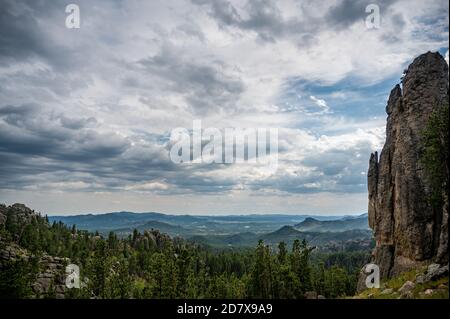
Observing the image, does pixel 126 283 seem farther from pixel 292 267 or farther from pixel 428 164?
pixel 428 164

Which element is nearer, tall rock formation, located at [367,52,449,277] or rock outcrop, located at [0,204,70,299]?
tall rock formation, located at [367,52,449,277]

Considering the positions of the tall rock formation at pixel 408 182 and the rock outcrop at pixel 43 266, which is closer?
the tall rock formation at pixel 408 182

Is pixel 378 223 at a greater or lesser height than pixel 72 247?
greater

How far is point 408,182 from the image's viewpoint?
161 ft

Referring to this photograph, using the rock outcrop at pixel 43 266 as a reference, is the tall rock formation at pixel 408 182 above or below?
above

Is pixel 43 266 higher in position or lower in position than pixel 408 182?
lower

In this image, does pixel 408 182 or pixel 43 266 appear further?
pixel 43 266

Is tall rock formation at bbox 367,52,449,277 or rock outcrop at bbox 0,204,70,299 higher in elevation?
tall rock formation at bbox 367,52,449,277

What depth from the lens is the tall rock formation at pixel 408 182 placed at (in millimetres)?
46125

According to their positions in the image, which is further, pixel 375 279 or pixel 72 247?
pixel 72 247

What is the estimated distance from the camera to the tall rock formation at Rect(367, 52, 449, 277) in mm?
46125

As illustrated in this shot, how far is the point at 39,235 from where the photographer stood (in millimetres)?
159750
